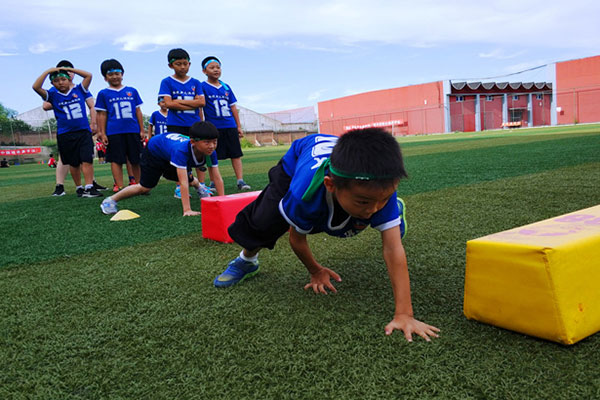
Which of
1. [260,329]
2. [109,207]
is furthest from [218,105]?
[260,329]

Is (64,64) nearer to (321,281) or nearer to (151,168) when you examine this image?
(151,168)

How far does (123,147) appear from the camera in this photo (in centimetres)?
664

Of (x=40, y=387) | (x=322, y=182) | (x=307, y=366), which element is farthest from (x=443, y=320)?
(x=40, y=387)

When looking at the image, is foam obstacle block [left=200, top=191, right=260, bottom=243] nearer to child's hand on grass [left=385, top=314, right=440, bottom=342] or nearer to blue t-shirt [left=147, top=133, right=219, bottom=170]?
blue t-shirt [left=147, top=133, right=219, bottom=170]

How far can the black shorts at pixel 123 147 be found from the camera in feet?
21.6

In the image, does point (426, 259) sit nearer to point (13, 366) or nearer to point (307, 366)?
point (307, 366)

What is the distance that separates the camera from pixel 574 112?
32812 mm

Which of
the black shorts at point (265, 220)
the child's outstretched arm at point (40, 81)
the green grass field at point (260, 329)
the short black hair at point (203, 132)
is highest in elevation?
the child's outstretched arm at point (40, 81)

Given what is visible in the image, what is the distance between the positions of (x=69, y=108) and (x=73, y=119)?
0.54 feet

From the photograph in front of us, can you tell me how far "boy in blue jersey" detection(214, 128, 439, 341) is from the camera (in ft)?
5.29

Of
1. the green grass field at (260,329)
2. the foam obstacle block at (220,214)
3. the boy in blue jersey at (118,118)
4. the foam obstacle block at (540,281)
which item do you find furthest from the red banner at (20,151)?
the foam obstacle block at (540,281)

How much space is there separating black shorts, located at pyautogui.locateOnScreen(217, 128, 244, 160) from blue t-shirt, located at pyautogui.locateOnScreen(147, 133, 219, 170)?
1.35 metres

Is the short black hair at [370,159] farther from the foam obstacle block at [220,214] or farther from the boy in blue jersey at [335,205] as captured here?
the foam obstacle block at [220,214]

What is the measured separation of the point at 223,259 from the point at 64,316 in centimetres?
103
